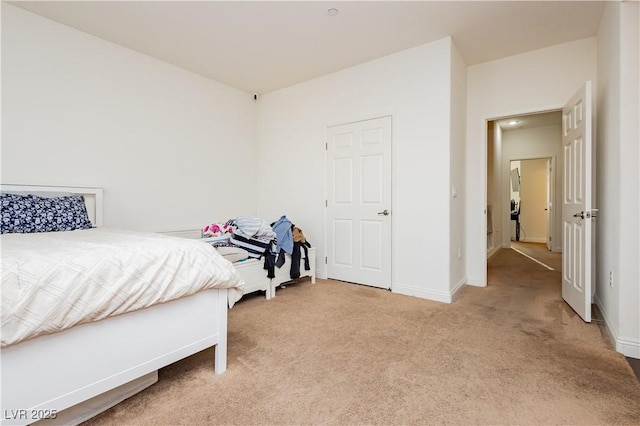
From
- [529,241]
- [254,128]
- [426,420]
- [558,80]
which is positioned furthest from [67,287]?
[529,241]

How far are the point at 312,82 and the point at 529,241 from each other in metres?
7.13

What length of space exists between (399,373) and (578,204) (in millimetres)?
2213

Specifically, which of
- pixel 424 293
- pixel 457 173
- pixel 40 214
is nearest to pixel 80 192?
pixel 40 214

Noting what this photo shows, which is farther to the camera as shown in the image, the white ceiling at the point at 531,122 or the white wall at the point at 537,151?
the white wall at the point at 537,151

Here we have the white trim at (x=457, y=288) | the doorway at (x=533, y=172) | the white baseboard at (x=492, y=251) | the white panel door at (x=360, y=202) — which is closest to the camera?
the white trim at (x=457, y=288)

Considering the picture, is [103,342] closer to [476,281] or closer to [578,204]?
[578,204]

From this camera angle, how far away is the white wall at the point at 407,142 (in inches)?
121

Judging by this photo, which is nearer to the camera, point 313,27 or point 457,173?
point 313,27

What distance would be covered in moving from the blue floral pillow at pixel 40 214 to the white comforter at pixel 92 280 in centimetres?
121

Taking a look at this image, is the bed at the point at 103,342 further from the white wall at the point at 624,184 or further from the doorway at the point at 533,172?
the doorway at the point at 533,172

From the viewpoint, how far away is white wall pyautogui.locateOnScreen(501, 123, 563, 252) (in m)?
6.20

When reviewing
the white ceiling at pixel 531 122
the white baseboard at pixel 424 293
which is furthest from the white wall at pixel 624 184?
the white ceiling at pixel 531 122

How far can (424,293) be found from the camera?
124 inches

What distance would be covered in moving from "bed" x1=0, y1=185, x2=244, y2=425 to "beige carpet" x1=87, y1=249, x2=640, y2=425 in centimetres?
19
